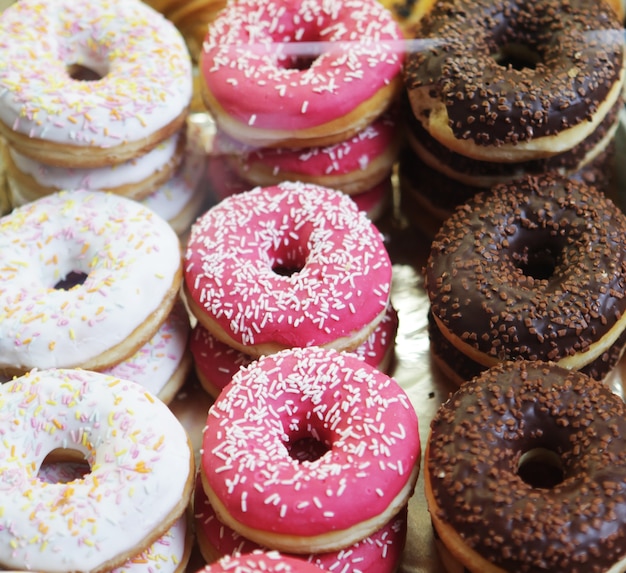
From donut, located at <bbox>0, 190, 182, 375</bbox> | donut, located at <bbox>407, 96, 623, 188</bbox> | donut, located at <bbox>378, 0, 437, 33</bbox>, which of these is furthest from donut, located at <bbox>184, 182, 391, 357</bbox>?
donut, located at <bbox>378, 0, 437, 33</bbox>

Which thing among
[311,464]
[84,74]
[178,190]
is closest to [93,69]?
[84,74]

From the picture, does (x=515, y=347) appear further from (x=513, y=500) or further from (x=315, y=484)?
(x=315, y=484)

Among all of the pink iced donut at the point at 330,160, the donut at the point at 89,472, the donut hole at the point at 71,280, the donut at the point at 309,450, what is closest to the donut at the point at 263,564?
the donut at the point at 309,450

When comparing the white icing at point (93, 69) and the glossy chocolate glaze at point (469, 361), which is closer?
the glossy chocolate glaze at point (469, 361)

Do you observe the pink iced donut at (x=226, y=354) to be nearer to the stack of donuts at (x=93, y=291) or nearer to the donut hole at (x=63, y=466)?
the stack of donuts at (x=93, y=291)

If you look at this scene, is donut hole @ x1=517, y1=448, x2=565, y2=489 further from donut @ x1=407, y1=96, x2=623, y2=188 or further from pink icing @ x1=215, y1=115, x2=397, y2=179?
pink icing @ x1=215, y1=115, x2=397, y2=179

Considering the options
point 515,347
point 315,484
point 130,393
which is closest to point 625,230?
point 515,347

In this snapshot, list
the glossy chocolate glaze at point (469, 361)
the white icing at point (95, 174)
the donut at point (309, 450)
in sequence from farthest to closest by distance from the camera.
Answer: the white icing at point (95, 174), the glossy chocolate glaze at point (469, 361), the donut at point (309, 450)
